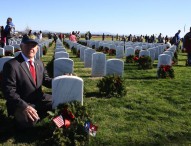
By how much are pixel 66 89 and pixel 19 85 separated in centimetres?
92

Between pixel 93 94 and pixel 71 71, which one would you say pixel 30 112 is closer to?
pixel 93 94

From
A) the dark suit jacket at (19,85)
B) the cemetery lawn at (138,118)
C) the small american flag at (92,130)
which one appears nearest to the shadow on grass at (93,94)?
the cemetery lawn at (138,118)

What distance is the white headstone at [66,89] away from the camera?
19.8 feet

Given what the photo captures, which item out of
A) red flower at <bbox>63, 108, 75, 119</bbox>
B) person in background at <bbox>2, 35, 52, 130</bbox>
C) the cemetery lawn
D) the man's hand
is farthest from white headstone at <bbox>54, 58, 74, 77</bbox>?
the man's hand

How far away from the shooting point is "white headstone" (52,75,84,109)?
604 centimetres

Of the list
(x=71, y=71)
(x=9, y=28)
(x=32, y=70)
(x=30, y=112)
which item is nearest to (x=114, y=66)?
(x=71, y=71)

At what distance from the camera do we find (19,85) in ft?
18.4

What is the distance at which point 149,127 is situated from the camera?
6316mm

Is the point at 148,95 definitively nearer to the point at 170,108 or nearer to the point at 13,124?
the point at 170,108

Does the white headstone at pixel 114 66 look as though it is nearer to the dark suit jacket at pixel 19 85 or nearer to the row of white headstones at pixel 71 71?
the row of white headstones at pixel 71 71

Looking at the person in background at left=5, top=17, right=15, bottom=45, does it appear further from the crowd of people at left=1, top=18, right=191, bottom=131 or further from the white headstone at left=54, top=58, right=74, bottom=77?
the crowd of people at left=1, top=18, right=191, bottom=131

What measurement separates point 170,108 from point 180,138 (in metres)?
2.00

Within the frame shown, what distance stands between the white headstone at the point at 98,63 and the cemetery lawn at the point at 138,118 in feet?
5.07

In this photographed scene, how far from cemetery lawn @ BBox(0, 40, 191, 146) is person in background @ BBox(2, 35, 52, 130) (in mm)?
446
